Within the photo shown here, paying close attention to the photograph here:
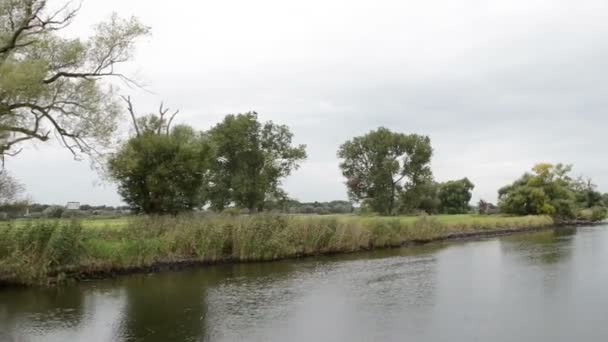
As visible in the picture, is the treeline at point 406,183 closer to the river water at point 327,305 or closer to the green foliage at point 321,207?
the green foliage at point 321,207

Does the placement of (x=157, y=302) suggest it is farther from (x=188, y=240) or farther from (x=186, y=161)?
(x=186, y=161)

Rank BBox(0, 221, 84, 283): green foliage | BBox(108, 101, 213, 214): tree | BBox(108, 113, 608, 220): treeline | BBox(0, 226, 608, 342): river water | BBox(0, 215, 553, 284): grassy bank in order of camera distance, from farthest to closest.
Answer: BBox(108, 113, 608, 220): treeline
BBox(108, 101, 213, 214): tree
BBox(0, 215, 553, 284): grassy bank
BBox(0, 221, 84, 283): green foliage
BBox(0, 226, 608, 342): river water

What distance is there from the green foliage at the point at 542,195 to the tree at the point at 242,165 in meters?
35.2

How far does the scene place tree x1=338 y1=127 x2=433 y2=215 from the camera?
64375mm

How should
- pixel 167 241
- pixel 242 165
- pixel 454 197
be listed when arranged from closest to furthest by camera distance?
pixel 167 241, pixel 242 165, pixel 454 197

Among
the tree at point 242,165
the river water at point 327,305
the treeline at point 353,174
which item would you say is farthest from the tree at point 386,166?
the river water at point 327,305

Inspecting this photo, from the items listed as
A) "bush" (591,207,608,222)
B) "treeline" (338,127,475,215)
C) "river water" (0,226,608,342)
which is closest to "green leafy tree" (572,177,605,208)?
"bush" (591,207,608,222)

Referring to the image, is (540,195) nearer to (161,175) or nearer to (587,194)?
(587,194)

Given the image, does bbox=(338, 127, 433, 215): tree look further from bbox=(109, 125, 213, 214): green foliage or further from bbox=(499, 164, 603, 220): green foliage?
bbox=(109, 125, 213, 214): green foliage

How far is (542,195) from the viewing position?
6981cm

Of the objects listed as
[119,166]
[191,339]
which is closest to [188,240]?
[119,166]

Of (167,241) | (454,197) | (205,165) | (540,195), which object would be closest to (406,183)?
(540,195)

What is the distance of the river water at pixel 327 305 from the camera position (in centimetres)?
1190

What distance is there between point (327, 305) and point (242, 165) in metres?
42.6
